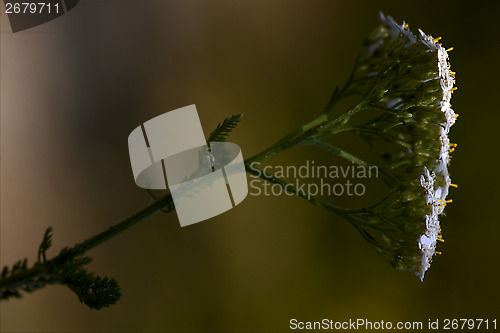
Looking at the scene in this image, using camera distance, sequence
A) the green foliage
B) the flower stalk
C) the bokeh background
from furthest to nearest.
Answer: the bokeh background, the flower stalk, the green foliage

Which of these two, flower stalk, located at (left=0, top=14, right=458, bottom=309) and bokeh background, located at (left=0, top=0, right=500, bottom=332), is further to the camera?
bokeh background, located at (left=0, top=0, right=500, bottom=332)

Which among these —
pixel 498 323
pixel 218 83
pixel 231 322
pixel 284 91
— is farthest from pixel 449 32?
pixel 231 322

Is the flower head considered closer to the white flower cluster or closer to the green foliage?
the white flower cluster

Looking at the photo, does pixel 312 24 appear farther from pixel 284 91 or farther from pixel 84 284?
pixel 84 284

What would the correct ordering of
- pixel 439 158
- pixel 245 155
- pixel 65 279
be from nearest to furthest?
pixel 65 279
pixel 439 158
pixel 245 155

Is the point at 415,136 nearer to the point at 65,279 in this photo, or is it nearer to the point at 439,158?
the point at 439,158

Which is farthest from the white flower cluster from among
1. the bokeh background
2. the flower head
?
the bokeh background

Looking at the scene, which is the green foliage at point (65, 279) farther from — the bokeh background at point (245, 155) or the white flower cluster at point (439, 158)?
the bokeh background at point (245, 155)

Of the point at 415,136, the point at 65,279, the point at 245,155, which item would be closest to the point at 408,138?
the point at 415,136

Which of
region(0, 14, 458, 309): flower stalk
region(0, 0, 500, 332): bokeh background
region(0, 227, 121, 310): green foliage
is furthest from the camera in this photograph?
region(0, 0, 500, 332): bokeh background

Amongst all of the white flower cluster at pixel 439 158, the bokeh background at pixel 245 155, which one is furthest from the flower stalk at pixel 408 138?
the bokeh background at pixel 245 155
